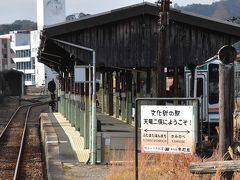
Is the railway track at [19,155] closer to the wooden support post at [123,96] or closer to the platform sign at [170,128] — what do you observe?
the wooden support post at [123,96]

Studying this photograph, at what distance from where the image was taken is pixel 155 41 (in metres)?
14.0

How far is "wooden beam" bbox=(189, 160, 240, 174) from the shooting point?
20.5ft

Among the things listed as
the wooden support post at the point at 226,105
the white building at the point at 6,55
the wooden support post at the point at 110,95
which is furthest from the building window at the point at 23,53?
the wooden support post at the point at 226,105

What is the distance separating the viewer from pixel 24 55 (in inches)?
5128

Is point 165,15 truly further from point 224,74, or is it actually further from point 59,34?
point 224,74

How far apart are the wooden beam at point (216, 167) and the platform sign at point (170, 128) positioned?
68cm

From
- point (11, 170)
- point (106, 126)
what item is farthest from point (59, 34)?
point (106, 126)

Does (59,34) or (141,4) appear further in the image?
(141,4)

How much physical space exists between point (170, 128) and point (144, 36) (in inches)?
280

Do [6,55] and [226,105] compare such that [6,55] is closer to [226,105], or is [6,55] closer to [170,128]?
[170,128]

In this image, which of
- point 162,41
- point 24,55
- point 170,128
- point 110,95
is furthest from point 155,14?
point 24,55

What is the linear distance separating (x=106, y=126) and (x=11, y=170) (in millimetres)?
6938

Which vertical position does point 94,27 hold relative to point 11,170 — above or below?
above

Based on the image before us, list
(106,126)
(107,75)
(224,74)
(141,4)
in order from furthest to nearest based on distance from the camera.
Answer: (107,75) < (106,126) < (141,4) < (224,74)
